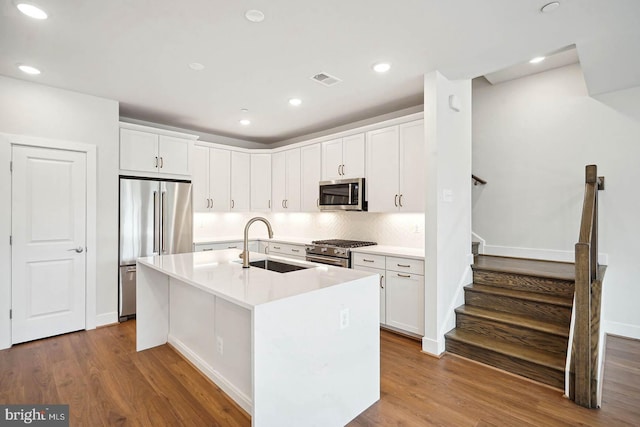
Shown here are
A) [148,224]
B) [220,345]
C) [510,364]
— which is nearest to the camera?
[220,345]

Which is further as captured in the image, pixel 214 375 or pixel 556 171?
pixel 556 171

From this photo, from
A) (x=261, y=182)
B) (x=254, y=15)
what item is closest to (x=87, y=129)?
(x=261, y=182)

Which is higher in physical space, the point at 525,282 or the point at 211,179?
the point at 211,179

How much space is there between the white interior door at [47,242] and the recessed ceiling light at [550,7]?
4.45m

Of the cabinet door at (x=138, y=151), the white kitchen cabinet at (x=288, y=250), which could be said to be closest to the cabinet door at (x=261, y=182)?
the white kitchen cabinet at (x=288, y=250)

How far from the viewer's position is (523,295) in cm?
312

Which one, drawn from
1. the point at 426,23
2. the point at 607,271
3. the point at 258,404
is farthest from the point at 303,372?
the point at 607,271

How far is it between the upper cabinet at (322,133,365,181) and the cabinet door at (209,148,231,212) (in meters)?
1.67

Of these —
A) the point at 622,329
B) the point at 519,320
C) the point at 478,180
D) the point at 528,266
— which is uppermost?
the point at 478,180

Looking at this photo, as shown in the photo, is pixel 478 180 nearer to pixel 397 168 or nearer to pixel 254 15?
pixel 397 168

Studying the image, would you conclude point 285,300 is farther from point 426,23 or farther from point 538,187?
point 538,187

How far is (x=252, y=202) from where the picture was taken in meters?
5.66

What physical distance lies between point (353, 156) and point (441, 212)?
1.62m

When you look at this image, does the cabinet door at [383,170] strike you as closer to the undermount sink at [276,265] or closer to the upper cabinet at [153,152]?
the undermount sink at [276,265]
